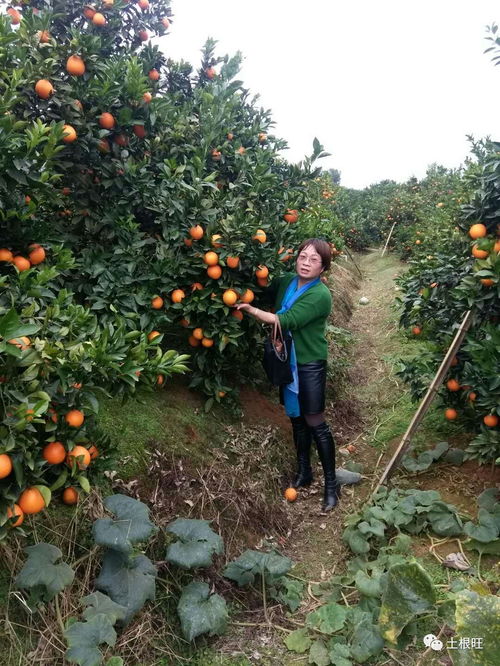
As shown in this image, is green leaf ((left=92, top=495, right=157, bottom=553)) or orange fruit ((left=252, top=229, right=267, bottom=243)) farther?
orange fruit ((left=252, top=229, right=267, bottom=243))

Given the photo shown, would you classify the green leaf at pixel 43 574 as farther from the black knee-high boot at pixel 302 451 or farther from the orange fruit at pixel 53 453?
the black knee-high boot at pixel 302 451

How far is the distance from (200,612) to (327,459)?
5.17 ft

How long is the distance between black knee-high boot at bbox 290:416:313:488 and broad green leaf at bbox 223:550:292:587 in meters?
1.20

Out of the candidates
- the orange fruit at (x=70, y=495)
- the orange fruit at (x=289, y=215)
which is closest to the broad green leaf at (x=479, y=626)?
the orange fruit at (x=70, y=495)

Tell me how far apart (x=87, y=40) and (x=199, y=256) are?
1.42 metres

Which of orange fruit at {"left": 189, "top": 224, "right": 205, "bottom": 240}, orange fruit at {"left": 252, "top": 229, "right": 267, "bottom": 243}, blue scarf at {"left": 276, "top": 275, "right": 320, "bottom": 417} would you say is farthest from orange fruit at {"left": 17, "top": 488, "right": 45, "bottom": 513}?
orange fruit at {"left": 252, "top": 229, "right": 267, "bottom": 243}

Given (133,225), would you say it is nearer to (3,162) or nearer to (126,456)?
(3,162)

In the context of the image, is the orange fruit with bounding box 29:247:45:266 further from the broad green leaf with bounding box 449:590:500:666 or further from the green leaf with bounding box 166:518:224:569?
the broad green leaf with bounding box 449:590:500:666

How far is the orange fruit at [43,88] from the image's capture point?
107 inches

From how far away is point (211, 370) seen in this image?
3.63m

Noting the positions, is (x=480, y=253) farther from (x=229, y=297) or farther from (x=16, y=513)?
(x=16, y=513)

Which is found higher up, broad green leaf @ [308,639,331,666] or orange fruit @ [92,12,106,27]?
orange fruit @ [92,12,106,27]

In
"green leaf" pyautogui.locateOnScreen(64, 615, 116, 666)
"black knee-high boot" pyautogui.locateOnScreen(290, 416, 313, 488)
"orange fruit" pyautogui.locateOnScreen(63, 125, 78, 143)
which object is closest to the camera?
"green leaf" pyautogui.locateOnScreen(64, 615, 116, 666)

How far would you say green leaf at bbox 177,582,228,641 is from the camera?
2.19m
